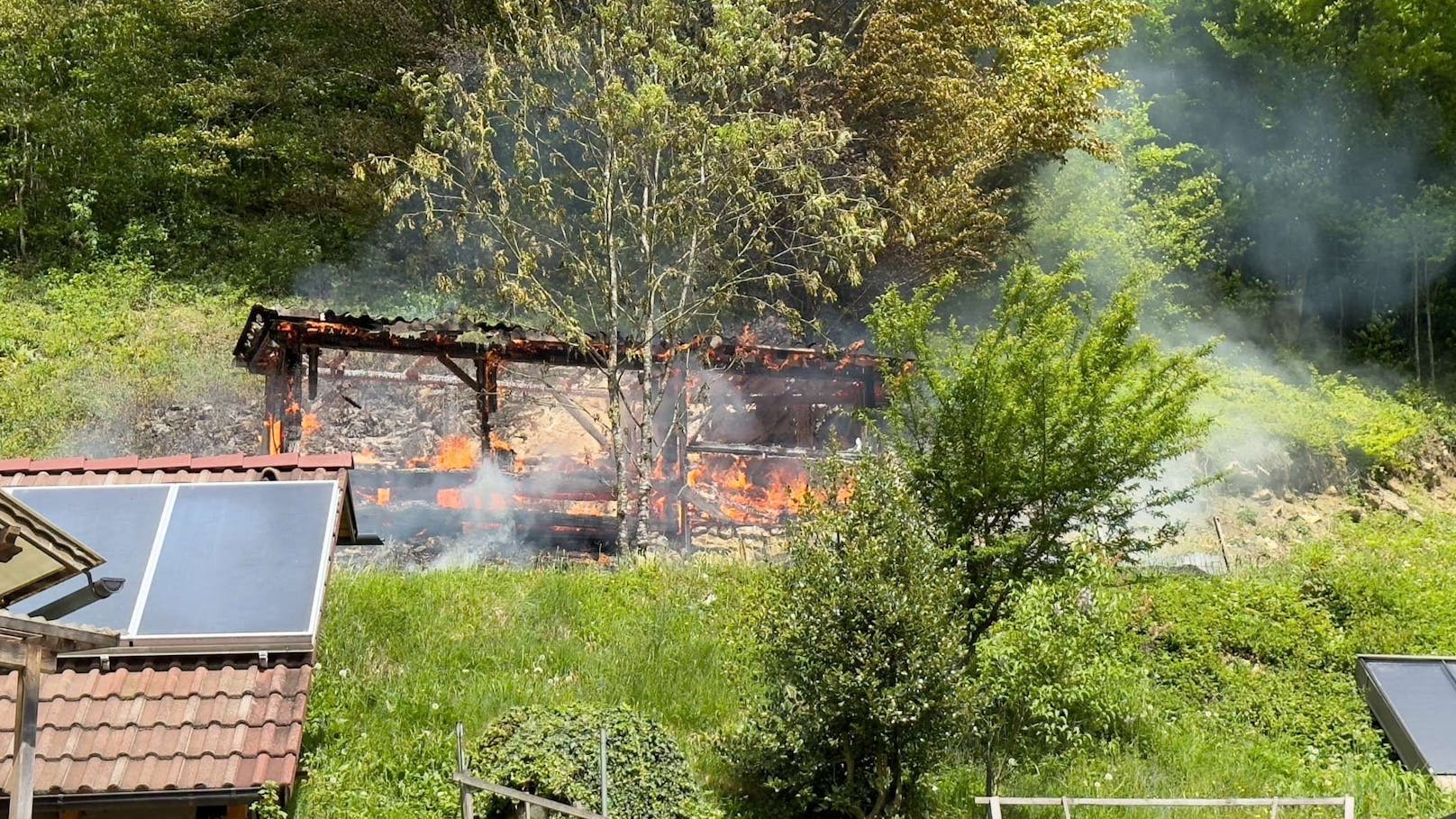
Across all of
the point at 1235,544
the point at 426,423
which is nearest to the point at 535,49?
the point at 426,423

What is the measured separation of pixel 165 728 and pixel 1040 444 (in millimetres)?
9475

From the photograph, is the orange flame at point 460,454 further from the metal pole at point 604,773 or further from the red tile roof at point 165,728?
the red tile roof at point 165,728

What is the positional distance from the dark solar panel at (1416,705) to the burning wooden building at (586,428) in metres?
6.70

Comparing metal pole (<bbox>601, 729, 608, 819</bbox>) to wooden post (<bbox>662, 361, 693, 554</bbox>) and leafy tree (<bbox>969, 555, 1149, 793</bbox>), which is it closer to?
leafy tree (<bbox>969, 555, 1149, 793</bbox>)

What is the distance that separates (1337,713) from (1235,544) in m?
7.56

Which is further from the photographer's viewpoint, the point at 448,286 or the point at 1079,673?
the point at 448,286

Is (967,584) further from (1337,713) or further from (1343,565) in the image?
(1343,565)

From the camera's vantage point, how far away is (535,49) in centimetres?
2170

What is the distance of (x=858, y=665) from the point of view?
1184 cm

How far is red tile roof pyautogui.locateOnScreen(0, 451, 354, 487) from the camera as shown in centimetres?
1121

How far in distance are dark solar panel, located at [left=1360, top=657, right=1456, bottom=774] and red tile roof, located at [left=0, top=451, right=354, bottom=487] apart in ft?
36.3

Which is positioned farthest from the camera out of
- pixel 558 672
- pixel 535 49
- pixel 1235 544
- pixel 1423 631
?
pixel 1235 544

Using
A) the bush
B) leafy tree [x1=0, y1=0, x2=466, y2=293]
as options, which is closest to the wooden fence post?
the bush

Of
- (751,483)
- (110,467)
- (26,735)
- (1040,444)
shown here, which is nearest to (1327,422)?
(751,483)
